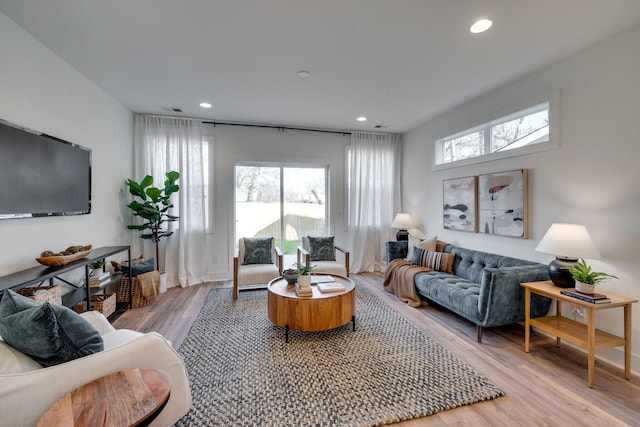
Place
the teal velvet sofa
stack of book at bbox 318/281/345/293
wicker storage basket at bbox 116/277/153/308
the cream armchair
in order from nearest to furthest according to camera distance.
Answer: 1. the cream armchair
2. the teal velvet sofa
3. stack of book at bbox 318/281/345/293
4. wicker storage basket at bbox 116/277/153/308

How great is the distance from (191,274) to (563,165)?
16.6ft

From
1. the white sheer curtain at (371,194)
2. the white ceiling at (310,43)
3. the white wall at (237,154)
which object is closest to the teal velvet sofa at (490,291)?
the white sheer curtain at (371,194)

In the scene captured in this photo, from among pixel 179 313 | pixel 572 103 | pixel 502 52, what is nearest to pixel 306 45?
pixel 502 52

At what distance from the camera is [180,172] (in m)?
4.28

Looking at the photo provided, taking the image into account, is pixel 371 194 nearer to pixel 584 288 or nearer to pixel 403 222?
pixel 403 222

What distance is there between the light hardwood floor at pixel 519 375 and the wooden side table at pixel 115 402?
56.0 inches

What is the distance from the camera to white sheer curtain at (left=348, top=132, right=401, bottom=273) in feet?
16.6

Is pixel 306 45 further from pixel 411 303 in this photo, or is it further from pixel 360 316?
pixel 411 303

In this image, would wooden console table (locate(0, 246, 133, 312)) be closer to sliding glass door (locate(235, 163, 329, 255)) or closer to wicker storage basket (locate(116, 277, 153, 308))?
wicker storage basket (locate(116, 277, 153, 308))

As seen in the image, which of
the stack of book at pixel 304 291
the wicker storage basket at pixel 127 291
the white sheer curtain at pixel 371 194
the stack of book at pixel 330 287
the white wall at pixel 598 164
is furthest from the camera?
the white sheer curtain at pixel 371 194

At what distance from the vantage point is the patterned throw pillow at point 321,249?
4.25m

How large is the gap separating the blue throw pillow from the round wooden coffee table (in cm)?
205

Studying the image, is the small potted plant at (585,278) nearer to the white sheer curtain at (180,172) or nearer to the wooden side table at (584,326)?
the wooden side table at (584,326)

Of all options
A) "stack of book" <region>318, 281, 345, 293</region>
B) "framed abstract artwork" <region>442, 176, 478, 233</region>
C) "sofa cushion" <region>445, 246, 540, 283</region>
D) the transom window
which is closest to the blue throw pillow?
"stack of book" <region>318, 281, 345, 293</region>
